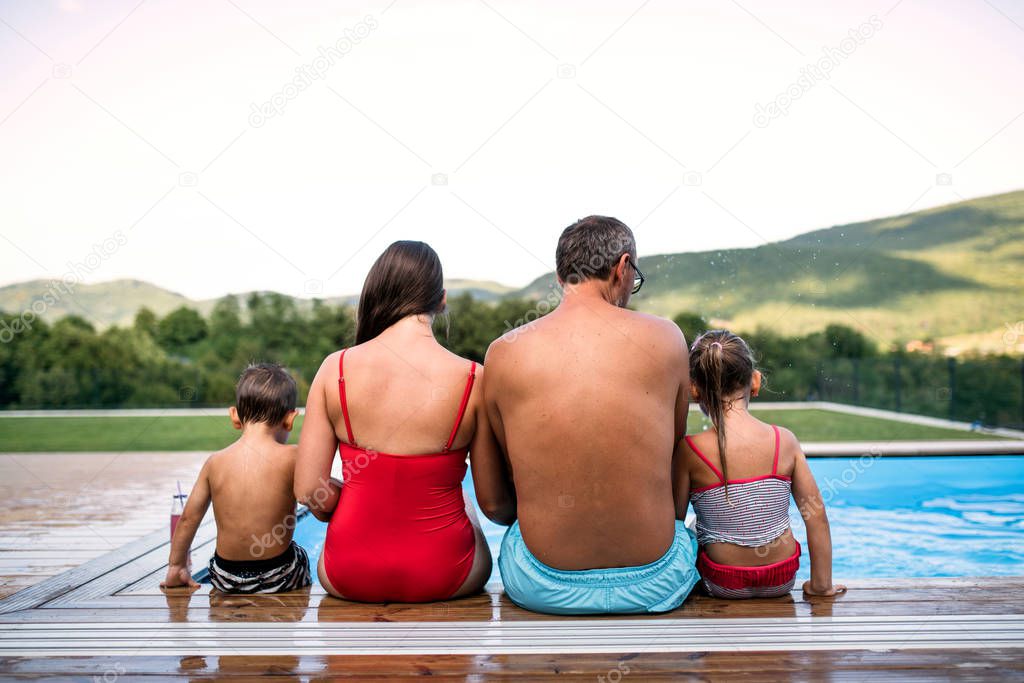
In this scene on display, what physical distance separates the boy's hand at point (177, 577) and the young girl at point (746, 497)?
1852 millimetres

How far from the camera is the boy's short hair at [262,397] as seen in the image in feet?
8.97

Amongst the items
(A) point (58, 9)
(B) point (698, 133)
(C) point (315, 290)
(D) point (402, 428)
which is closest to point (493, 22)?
(B) point (698, 133)

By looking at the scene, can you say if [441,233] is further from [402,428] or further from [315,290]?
[402,428]

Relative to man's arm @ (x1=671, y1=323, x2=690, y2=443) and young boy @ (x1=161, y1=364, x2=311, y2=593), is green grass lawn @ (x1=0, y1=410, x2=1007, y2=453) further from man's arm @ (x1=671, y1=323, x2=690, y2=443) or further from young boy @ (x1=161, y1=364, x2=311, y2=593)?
man's arm @ (x1=671, y1=323, x2=690, y2=443)

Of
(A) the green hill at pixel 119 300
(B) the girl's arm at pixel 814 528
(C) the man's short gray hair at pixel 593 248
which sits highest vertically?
(A) the green hill at pixel 119 300

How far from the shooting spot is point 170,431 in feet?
51.0

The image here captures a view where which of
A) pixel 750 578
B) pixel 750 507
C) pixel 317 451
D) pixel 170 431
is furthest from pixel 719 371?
pixel 170 431

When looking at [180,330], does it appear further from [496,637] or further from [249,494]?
[496,637]

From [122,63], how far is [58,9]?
2.45 m

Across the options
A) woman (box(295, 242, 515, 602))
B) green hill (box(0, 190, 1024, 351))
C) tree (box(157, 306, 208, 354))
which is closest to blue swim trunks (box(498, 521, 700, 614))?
woman (box(295, 242, 515, 602))

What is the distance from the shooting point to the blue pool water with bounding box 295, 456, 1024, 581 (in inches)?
212

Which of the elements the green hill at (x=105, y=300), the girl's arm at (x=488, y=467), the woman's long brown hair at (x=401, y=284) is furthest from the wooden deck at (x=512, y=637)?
the green hill at (x=105, y=300)

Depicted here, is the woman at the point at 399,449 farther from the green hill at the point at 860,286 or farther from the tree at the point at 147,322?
the tree at the point at 147,322

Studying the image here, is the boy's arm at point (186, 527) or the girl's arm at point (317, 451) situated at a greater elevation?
the girl's arm at point (317, 451)
